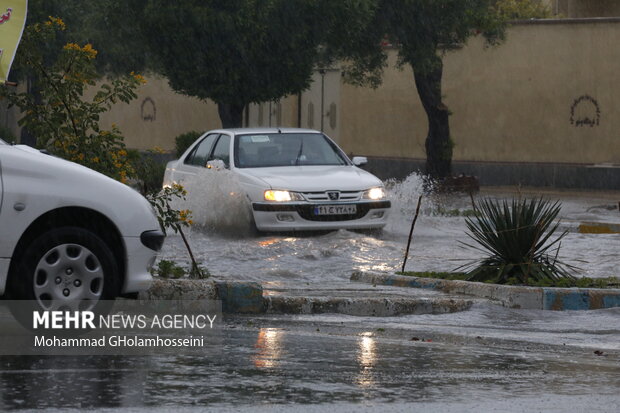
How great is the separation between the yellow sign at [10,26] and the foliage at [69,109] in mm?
368

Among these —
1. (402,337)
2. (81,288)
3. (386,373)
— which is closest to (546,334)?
(402,337)

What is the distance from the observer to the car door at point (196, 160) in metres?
19.6

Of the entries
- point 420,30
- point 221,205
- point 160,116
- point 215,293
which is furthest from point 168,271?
point 160,116

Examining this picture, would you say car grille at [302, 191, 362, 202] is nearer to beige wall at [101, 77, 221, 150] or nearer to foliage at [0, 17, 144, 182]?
foliage at [0, 17, 144, 182]

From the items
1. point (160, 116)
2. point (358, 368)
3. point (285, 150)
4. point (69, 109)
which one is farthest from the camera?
point (160, 116)

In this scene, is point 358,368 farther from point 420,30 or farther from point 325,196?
point 420,30

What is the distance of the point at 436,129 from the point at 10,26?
71.1 ft

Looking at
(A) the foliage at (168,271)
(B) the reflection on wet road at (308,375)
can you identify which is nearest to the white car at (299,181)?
(A) the foliage at (168,271)

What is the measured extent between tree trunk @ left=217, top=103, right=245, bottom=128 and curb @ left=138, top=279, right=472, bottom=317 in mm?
18388

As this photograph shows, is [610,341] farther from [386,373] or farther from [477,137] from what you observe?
[477,137]

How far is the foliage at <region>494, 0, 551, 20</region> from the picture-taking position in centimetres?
4306

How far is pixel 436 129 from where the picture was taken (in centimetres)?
3319

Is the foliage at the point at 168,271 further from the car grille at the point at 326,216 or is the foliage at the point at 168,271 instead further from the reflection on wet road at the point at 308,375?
the car grille at the point at 326,216

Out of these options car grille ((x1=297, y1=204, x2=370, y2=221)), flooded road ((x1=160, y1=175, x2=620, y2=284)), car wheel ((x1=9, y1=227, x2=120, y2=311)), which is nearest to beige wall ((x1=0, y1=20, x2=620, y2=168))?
flooded road ((x1=160, y1=175, x2=620, y2=284))
